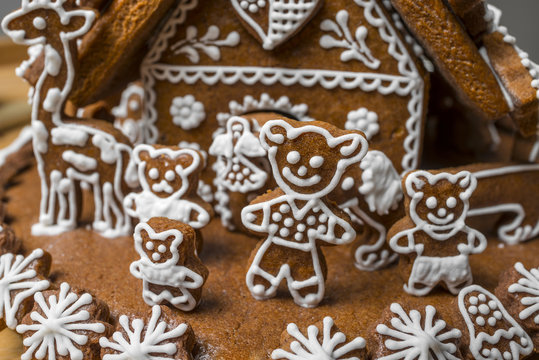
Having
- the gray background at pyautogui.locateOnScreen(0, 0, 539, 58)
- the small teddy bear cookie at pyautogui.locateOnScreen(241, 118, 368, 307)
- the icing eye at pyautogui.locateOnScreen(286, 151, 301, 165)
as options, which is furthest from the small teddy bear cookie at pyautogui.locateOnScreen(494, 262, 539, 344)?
the gray background at pyautogui.locateOnScreen(0, 0, 539, 58)

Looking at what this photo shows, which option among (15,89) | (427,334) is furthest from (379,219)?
(15,89)

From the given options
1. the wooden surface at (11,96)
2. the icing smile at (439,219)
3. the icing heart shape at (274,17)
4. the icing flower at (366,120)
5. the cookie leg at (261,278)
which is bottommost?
the wooden surface at (11,96)

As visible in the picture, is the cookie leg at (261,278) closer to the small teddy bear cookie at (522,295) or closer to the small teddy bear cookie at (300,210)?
the small teddy bear cookie at (300,210)

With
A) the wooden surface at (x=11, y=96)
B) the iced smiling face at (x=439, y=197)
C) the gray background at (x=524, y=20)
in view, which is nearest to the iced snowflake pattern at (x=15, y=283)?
the iced smiling face at (x=439, y=197)

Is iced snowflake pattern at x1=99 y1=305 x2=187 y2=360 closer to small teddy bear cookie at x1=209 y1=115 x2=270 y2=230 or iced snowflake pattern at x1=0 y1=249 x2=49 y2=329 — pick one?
iced snowflake pattern at x1=0 y1=249 x2=49 y2=329

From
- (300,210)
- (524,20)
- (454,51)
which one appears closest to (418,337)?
(300,210)

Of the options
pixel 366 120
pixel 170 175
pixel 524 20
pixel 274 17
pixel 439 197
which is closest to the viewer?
pixel 439 197

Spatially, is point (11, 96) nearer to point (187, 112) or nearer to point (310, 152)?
point (187, 112)
